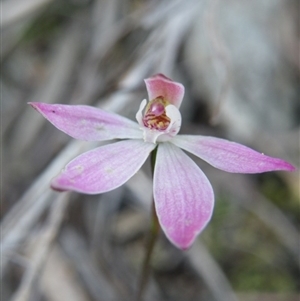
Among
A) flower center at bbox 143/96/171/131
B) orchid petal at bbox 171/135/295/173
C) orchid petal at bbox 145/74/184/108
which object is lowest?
orchid petal at bbox 171/135/295/173

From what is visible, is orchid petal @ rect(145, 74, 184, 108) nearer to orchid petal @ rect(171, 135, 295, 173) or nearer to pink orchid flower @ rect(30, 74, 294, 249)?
pink orchid flower @ rect(30, 74, 294, 249)

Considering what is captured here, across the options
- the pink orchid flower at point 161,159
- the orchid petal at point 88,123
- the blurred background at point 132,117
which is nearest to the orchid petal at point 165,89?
the pink orchid flower at point 161,159

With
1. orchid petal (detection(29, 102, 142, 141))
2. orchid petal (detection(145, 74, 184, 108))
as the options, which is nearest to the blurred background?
orchid petal (detection(145, 74, 184, 108))

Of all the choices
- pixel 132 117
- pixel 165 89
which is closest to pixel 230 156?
pixel 165 89

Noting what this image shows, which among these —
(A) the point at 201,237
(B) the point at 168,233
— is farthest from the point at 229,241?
(B) the point at 168,233

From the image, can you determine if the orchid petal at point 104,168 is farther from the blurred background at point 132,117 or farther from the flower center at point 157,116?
the blurred background at point 132,117

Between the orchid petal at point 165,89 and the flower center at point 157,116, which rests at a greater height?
the orchid petal at point 165,89

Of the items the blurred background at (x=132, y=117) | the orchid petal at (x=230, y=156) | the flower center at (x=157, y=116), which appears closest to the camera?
the orchid petal at (x=230, y=156)

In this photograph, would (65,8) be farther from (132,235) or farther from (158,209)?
(158,209)
